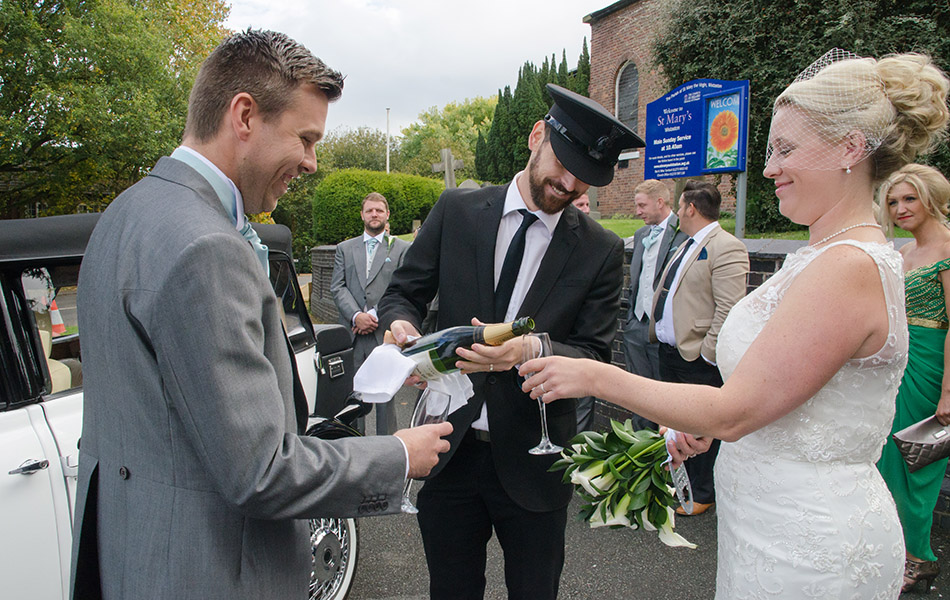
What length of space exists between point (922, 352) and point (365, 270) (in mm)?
5038

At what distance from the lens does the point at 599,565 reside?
3867 millimetres

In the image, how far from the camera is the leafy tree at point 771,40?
999 cm

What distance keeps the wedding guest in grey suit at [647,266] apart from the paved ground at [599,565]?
1.36 meters

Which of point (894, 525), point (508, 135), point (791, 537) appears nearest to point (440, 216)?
point (791, 537)

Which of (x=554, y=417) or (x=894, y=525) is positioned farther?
(x=554, y=417)

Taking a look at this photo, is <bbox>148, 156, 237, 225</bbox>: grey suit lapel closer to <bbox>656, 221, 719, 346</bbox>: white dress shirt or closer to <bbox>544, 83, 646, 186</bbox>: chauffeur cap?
<bbox>544, 83, 646, 186</bbox>: chauffeur cap

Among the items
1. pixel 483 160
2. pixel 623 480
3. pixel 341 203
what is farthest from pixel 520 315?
pixel 483 160

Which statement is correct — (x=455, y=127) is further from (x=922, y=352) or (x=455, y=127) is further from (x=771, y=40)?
(x=922, y=352)

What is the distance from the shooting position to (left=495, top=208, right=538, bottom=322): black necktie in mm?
2330

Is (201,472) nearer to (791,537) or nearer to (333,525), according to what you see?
(791,537)

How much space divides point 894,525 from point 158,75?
24931 mm

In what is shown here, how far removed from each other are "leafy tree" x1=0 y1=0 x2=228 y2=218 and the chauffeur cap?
70.1 ft

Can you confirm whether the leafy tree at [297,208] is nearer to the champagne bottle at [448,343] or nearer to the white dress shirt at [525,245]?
the white dress shirt at [525,245]

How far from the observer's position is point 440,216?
99.3 inches
